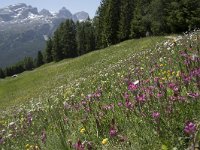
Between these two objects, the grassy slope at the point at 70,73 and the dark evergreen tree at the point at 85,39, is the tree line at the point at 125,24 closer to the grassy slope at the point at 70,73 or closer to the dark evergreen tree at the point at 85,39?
the dark evergreen tree at the point at 85,39

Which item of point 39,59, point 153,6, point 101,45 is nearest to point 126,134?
point 153,6

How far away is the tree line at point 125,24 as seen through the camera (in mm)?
52344

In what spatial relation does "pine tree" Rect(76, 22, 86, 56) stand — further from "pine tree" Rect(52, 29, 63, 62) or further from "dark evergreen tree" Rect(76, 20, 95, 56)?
"pine tree" Rect(52, 29, 63, 62)

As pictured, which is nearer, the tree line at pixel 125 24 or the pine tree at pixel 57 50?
the tree line at pixel 125 24

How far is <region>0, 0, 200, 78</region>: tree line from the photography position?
52.3 metres

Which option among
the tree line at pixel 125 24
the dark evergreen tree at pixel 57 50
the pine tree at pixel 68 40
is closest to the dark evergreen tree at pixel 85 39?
the tree line at pixel 125 24

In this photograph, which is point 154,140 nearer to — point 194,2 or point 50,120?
point 50,120

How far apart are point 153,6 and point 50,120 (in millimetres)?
49451

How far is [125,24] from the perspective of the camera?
244 feet

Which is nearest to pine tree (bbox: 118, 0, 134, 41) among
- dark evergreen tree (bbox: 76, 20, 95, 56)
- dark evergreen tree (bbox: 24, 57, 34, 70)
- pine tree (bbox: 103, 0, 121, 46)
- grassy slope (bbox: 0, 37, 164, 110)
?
pine tree (bbox: 103, 0, 121, 46)

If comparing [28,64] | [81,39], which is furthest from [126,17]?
[28,64]

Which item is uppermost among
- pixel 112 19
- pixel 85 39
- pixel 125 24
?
pixel 112 19

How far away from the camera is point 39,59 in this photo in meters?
147

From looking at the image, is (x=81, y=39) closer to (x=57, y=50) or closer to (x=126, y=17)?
(x=57, y=50)
